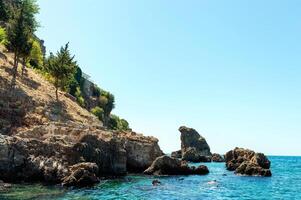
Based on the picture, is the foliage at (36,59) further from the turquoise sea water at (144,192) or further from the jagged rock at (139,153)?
the turquoise sea water at (144,192)

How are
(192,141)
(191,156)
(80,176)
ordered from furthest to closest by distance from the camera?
(192,141), (191,156), (80,176)

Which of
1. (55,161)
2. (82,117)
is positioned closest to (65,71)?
(82,117)

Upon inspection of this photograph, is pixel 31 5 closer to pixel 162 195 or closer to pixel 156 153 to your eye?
pixel 156 153

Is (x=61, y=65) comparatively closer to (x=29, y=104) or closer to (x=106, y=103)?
(x=29, y=104)

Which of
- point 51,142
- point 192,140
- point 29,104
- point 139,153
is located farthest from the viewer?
point 192,140

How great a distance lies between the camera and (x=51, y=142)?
51.9 m

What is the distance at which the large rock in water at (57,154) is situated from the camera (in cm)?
4684

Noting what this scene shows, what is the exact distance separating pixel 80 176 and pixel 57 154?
5.90 m

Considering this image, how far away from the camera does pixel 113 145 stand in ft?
196

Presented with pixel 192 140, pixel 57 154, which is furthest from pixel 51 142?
pixel 192 140

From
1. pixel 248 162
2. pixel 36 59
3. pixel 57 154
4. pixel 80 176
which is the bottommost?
pixel 80 176

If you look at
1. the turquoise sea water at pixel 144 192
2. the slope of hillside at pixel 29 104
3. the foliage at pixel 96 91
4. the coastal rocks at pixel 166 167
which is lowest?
the turquoise sea water at pixel 144 192

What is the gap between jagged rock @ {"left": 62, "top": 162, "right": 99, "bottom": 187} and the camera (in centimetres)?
4606

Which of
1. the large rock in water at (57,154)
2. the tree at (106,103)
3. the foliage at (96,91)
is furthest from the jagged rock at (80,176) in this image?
the foliage at (96,91)
